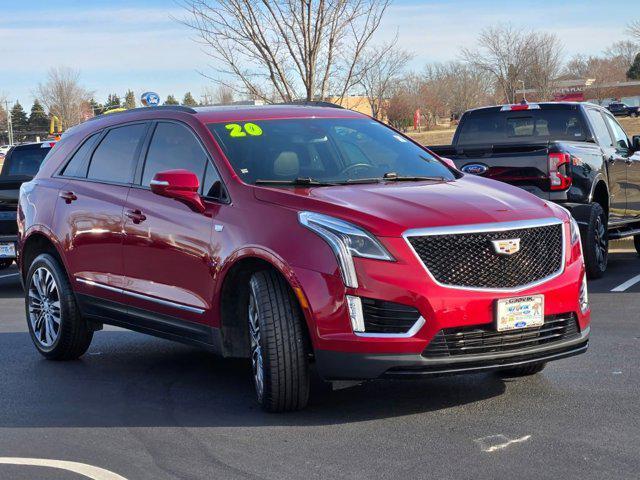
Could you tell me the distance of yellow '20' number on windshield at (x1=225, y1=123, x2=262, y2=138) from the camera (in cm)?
644

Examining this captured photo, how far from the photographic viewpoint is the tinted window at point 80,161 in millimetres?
7652

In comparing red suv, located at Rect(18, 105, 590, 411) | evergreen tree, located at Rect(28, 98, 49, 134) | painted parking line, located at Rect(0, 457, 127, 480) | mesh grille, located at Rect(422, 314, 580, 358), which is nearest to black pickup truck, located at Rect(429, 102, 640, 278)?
red suv, located at Rect(18, 105, 590, 411)

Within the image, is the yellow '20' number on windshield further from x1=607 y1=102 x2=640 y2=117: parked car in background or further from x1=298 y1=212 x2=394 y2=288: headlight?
x1=607 y1=102 x2=640 y2=117: parked car in background

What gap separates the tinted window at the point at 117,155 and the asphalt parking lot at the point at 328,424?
1421mm

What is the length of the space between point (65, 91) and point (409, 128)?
26.2 metres

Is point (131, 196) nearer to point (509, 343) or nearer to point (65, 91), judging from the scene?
point (509, 343)

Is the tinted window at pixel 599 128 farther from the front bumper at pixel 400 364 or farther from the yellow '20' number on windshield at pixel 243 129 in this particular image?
the front bumper at pixel 400 364

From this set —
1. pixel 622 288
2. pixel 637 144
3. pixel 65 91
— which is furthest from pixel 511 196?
pixel 65 91

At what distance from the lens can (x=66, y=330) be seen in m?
7.52

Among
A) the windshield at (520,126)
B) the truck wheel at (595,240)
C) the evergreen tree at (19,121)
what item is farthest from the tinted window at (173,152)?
the evergreen tree at (19,121)

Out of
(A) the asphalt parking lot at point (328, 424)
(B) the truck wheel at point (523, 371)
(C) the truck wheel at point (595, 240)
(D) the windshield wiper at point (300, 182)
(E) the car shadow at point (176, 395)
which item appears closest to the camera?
(A) the asphalt parking lot at point (328, 424)

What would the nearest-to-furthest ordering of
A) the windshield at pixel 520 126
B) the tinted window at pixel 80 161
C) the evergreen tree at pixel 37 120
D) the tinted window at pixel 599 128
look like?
the tinted window at pixel 80 161, the tinted window at pixel 599 128, the windshield at pixel 520 126, the evergreen tree at pixel 37 120

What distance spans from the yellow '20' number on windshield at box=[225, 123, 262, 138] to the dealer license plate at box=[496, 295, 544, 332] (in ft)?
6.89

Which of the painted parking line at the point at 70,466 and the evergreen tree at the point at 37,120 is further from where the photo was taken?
the evergreen tree at the point at 37,120
